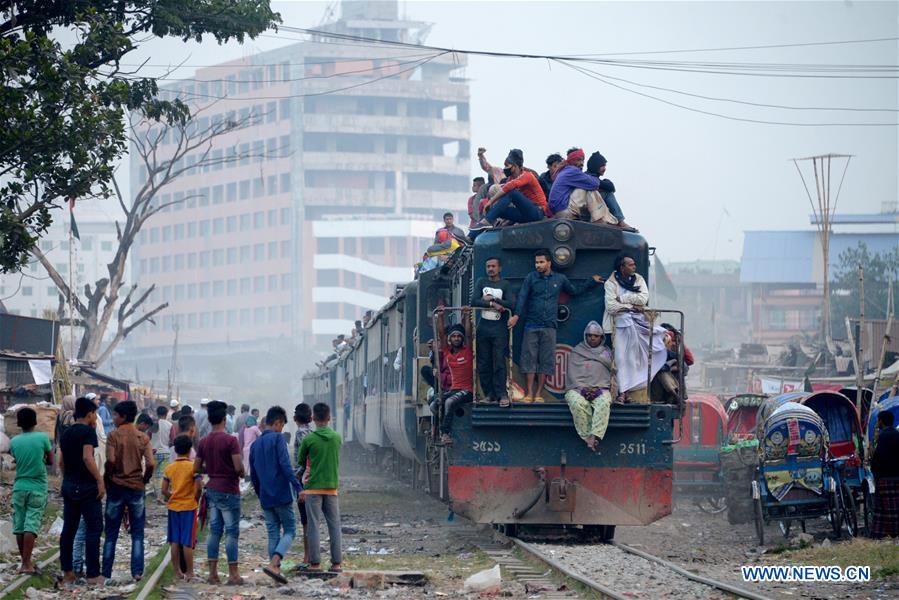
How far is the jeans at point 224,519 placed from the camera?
1130 centimetres

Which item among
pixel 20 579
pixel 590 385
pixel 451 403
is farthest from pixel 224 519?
pixel 590 385

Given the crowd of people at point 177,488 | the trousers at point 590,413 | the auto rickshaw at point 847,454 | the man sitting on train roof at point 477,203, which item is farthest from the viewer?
the man sitting on train roof at point 477,203

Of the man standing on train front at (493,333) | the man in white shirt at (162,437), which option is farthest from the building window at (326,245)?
the man standing on train front at (493,333)

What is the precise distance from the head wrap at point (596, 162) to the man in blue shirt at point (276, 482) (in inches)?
A: 201

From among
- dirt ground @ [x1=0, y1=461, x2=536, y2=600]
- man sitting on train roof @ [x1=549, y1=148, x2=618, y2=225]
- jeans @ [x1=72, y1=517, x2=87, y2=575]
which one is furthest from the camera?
man sitting on train roof @ [x1=549, y1=148, x2=618, y2=225]

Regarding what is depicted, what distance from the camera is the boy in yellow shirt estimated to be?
1132 cm

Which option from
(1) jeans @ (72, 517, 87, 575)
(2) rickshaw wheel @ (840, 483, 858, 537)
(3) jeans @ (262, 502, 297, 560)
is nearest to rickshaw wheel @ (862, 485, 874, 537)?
(2) rickshaw wheel @ (840, 483, 858, 537)

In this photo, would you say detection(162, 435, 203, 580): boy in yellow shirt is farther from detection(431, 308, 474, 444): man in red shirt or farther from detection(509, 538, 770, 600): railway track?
detection(509, 538, 770, 600): railway track

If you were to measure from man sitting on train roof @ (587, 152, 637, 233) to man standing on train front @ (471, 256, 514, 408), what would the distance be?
175 cm

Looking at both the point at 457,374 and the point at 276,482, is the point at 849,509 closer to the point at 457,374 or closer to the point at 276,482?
the point at 457,374

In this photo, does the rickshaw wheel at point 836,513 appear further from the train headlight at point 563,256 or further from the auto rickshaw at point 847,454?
the train headlight at point 563,256

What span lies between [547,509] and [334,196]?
116 meters

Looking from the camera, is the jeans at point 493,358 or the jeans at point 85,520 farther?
the jeans at point 493,358

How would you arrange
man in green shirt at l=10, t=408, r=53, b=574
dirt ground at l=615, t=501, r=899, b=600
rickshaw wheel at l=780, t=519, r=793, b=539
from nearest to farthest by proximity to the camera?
dirt ground at l=615, t=501, r=899, b=600 < man in green shirt at l=10, t=408, r=53, b=574 < rickshaw wheel at l=780, t=519, r=793, b=539
